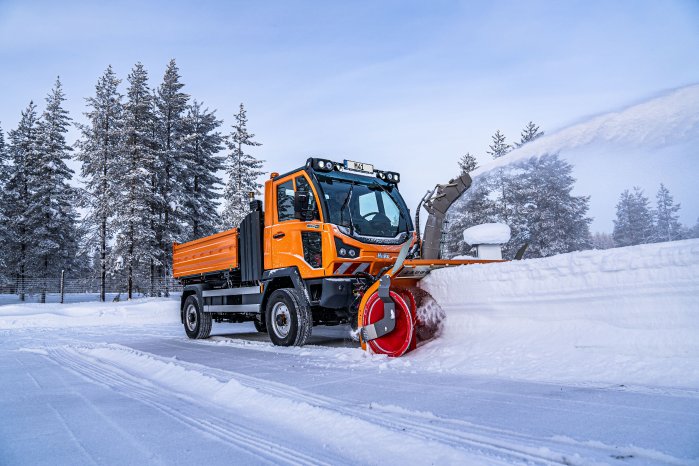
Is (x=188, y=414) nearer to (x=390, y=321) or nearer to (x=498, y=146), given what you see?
(x=390, y=321)

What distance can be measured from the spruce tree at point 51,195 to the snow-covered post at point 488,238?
105ft

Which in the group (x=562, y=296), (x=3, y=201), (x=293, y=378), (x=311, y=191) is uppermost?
(x=3, y=201)

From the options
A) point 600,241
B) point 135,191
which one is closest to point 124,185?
point 135,191

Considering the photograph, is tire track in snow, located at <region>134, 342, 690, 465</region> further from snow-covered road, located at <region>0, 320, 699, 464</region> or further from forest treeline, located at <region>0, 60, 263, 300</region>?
forest treeline, located at <region>0, 60, 263, 300</region>

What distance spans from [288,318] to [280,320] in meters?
0.36

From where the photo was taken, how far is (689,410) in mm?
2957

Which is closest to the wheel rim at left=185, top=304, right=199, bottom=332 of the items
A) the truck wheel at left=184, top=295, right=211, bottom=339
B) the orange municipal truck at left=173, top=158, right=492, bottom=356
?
the truck wheel at left=184, top=295, right=211, bottom=339

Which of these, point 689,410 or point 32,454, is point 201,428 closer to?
point 32,454

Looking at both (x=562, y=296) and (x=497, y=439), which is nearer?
(x=497, y=439)

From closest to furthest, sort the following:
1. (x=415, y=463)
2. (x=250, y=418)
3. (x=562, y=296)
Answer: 1. (x=415, y=463)
2. (x=250, y=418)
3. (x=562, y=296)

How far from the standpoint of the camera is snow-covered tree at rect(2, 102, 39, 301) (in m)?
33.1

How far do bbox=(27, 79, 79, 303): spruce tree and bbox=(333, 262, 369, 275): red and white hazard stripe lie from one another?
31948 millimetres

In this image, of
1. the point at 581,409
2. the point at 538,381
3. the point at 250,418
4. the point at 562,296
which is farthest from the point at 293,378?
the point at 562,296

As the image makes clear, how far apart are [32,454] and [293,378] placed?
96.0 inches
